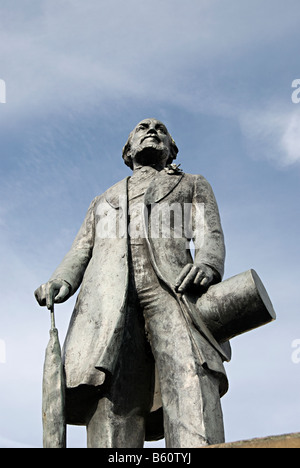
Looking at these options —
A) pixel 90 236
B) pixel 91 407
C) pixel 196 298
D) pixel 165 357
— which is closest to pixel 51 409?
pixel 91 407

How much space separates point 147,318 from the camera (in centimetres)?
714

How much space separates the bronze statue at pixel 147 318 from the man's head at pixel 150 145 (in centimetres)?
44

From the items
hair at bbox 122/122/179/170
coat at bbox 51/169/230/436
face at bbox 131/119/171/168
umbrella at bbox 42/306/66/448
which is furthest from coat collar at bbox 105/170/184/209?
umbrella at bbox 42/306/66/448

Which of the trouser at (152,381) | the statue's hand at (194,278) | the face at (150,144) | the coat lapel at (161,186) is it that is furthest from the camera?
the face at (150,144)

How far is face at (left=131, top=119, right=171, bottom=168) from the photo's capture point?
8547 mm

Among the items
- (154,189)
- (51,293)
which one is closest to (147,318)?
(51,293)

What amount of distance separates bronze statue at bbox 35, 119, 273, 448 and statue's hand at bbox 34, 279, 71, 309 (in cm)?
1

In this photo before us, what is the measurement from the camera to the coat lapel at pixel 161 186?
781 centimetres

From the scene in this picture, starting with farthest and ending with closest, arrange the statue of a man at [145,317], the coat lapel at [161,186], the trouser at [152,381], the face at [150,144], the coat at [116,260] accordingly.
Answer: the face at [150,144]
the coat lapel at [161,186]
the coat at [116,260]
the statue of a man at [145,317]
the trouser at [152,381]

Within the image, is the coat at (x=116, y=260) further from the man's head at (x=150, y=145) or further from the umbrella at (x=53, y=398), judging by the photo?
the man's head at (x=150, y=145)

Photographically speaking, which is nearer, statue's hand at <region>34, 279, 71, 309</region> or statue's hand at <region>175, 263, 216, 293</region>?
statue's hand at <region>175, 263, 216, 293</region>

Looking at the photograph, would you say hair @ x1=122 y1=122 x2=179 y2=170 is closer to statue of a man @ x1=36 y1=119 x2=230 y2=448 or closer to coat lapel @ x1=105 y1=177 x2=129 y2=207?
coat lapel @ x1=105 y1=177 x2=129 y2=207

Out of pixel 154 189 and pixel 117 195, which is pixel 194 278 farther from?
pixel 117 195

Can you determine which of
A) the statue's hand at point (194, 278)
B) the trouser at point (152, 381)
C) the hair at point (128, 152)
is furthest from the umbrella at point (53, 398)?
the hair at point (128, 152)
